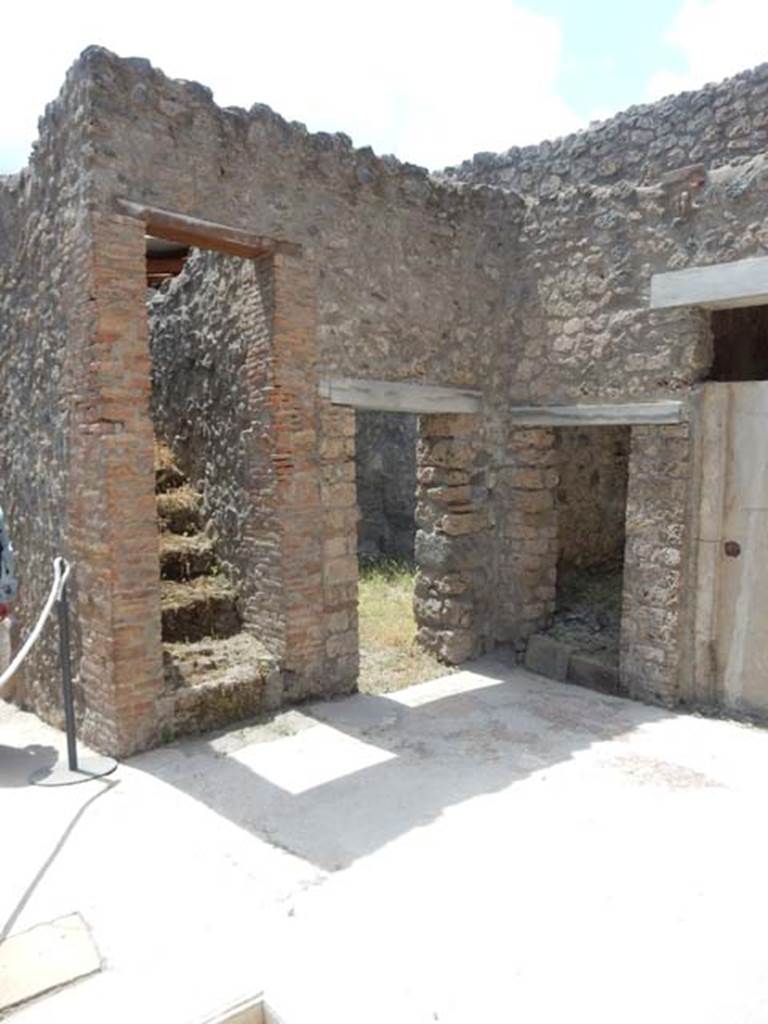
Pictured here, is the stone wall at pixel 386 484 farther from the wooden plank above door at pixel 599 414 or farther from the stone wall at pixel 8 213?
the stone wall at pixel 8 213

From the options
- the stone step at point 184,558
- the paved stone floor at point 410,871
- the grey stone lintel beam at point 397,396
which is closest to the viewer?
the paved stone floor at point 410,871

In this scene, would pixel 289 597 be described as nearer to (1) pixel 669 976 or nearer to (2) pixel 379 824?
(2) pixel 379 824

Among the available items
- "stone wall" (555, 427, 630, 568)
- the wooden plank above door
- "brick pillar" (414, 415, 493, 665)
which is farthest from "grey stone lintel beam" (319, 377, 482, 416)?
"stone wall" (555, 427, 630, 568)

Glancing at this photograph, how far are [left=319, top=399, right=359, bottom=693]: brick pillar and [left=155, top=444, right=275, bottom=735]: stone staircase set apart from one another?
606mm

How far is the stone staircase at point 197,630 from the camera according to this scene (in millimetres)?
5516

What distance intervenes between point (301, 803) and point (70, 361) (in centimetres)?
320

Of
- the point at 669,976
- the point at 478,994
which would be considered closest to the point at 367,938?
the point at 478,994

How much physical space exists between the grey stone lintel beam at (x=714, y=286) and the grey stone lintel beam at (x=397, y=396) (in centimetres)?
178

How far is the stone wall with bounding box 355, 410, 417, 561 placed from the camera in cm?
1232

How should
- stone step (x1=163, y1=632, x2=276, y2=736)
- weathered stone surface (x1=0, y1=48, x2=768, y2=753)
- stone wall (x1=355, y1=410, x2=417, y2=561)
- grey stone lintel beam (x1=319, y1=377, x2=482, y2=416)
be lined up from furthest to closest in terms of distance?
stone wall (x1=355, y1=410, x2=417, y2=561) → grey stone lintel beam (x1=319, y1=377, x2=482, y2=416) → stone step (x1=163, y1=632, x2=276, y2=736) → weathered stone surface (x1=0, y1=48, x2=768, y2=753)

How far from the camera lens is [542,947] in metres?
3.24

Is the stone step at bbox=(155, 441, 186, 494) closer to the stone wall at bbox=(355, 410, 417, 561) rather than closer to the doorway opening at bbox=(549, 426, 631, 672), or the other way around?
the doorway opening at bbox=(549, 426, 631, 672)

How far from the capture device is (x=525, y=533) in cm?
739

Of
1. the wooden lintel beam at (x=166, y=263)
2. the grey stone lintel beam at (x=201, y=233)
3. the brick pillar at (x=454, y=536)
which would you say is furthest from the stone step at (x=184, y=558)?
the wooden lintel beam at (x=166, y=263)
